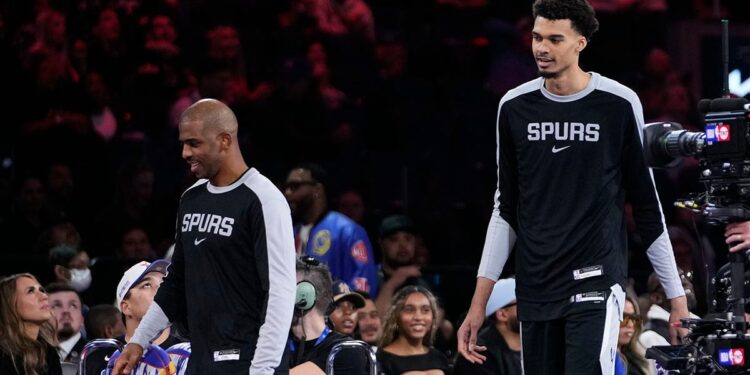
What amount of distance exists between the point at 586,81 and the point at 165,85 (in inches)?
236

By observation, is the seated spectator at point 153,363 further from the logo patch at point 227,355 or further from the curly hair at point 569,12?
the curly hair at point 569,12

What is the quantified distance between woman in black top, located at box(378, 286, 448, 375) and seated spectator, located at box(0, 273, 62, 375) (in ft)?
5.65

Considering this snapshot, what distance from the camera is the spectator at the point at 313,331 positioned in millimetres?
5703

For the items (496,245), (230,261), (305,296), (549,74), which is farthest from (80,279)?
(549,74)

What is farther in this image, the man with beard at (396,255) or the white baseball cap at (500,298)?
the man with beard at (396,255)

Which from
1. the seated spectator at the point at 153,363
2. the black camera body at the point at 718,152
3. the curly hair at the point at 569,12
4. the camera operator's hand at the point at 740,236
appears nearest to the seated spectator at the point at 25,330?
the seated spectator at the point at 153,363

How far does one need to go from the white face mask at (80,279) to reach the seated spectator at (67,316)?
566mm

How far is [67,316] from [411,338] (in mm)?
1968

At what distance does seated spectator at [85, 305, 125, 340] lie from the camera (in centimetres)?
723

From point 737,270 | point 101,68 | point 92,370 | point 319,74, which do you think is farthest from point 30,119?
point 737,270

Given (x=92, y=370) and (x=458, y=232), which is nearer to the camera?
(x=92, y=370)

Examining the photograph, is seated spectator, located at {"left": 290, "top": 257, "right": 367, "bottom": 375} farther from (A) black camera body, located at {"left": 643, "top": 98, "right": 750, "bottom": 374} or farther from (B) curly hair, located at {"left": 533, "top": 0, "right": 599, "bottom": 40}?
Result: (B) curly hair, located at {"left": 533, "top": 0, "right": 599, "bottom": 40}

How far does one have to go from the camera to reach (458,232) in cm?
993

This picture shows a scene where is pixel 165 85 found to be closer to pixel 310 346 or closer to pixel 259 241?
pixel 310 346
